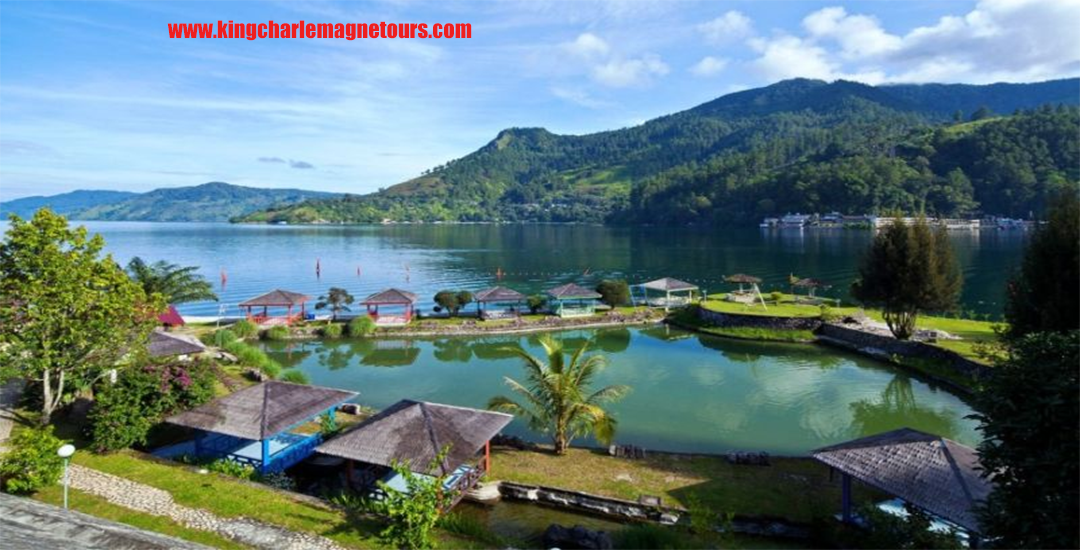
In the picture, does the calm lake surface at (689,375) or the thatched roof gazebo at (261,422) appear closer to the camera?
the thatched roof gazebo at (261,422)

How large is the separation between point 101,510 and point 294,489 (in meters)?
3.69

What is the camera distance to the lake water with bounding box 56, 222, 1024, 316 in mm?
56500

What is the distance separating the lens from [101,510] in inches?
429

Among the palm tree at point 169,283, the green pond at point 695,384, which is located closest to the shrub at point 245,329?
the green pond at point 695,384

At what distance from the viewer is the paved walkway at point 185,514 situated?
9898 mm

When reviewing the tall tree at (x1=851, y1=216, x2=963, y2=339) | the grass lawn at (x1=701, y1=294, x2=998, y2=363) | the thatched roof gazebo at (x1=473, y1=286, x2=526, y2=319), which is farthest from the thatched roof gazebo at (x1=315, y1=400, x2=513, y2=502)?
the thatched roof gazebo at (x1=473, y1=286, x2=526, y2=319)

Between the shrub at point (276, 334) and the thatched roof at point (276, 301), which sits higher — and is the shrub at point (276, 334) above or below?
below

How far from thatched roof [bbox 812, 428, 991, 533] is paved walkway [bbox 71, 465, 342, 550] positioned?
992 cm

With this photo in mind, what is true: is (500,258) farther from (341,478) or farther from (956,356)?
(341,478)

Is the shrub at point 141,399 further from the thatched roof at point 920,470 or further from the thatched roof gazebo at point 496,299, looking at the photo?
the thatched roof gazebo at point 496,299

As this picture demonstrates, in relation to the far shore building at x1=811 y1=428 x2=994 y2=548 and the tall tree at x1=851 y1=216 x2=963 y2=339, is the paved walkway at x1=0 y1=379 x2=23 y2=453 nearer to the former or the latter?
the far shore building at x1=811 y1=428 x2=994 y2=548

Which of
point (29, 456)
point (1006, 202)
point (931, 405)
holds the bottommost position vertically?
point (931, 405)

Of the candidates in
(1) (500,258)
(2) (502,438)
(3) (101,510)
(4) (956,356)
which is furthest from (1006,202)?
(3) (101,510)

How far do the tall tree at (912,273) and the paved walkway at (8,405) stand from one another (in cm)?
3244
